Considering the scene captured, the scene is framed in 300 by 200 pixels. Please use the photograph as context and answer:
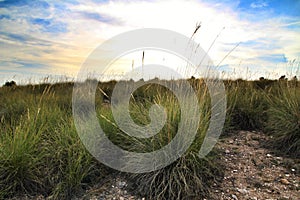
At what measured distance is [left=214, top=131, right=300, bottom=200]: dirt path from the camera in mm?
3605

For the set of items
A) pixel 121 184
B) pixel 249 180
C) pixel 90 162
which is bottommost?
pixel 121 184

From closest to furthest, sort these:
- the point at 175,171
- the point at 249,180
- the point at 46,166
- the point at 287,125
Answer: the point at 175,171 → the point at 249,180 → the point at 46,166 → the point at 287,125

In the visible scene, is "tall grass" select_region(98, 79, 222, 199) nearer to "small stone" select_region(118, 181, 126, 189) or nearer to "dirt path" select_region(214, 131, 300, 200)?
"small stone" select_region(118, 181, 126, 189)

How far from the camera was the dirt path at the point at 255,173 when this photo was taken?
142 inches

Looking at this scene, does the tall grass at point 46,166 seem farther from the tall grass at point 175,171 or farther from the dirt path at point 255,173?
the dirt path at point 255,173

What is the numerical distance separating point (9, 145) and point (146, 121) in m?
1.86

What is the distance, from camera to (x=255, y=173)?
3.99 m

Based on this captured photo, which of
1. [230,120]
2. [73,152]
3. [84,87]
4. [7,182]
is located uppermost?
[84,87]

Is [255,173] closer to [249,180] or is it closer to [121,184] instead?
[249,180]

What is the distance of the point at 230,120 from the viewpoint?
→ 5.30 m

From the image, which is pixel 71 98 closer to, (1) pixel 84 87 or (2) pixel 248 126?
(1) pixel 84 87

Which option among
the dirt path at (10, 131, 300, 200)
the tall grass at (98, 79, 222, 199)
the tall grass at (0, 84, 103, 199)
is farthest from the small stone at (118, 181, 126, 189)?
the tall grass at (0, 84, 103, 199)

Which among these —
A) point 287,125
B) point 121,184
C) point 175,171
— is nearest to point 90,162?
point 121,184

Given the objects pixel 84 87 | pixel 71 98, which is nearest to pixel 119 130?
pixel 71 98
